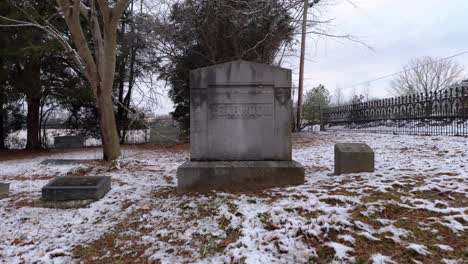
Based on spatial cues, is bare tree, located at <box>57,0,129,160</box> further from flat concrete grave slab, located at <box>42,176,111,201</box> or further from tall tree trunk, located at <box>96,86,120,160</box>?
flat concrete grave slab, located at <box>42,176,111,201</box>

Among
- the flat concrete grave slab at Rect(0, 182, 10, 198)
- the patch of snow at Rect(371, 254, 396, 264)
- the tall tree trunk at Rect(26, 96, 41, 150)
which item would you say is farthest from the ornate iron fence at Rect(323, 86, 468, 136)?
the tall tree trunk at Rect(26, 96, 41, 150)

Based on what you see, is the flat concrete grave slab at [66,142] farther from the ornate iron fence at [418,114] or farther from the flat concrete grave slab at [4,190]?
the ornate iron fence at [418,114]

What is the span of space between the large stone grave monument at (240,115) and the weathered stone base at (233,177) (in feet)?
0.35

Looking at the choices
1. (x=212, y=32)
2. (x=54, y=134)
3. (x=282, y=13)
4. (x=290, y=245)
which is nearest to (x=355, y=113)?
(x=282, y=13)

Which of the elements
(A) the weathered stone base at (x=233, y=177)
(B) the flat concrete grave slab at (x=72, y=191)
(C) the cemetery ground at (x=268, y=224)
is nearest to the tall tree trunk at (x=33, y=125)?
(C) the cemetery ground at (x=268, y=224)

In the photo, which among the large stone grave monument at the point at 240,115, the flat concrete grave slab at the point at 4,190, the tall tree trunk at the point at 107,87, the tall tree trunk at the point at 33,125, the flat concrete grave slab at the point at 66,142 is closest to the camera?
the large stone grave monument at the point at 240,115

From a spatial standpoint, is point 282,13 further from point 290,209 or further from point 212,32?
point 290,209

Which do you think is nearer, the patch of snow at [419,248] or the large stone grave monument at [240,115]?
the patch of snow at [419,248]

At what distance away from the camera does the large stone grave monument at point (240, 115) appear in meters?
4.48

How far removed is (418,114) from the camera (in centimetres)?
1118

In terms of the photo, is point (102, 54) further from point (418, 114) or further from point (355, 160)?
point (418, 114)

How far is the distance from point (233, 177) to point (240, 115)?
1.00 meters

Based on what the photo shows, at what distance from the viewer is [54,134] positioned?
54.0ft

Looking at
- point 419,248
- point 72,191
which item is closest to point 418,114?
point 419,248
